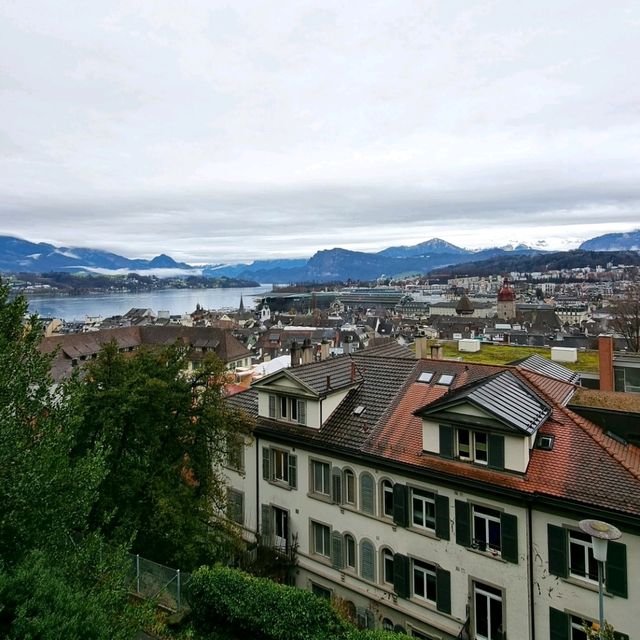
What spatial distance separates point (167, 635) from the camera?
1390 cm

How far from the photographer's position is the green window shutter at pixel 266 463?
2203 cm

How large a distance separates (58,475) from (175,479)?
804 cm

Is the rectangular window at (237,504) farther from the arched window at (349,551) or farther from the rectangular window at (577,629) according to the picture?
the rectangular window at (577,629)

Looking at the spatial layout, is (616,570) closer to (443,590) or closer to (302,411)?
(443,590)

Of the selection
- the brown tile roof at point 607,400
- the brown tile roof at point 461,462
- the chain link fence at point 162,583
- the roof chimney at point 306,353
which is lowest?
the chain link fence at point 162,583

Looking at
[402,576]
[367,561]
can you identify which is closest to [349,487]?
[367,561]

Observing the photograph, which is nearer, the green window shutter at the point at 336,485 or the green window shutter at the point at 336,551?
the green window shutter at the point at 336,551

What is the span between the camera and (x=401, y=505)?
1750 centimetres

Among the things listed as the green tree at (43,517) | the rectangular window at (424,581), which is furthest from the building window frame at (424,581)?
the green tree at (43,517)

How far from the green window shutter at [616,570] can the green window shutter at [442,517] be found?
4.67 m

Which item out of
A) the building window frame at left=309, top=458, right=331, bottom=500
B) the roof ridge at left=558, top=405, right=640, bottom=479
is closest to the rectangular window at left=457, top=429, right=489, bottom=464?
the roof ridge at left=558, top=405, right=640, bottom=479

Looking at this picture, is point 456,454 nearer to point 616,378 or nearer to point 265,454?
point 265,454

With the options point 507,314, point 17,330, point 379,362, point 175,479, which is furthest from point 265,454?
point 507,314

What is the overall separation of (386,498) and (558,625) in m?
6.37
